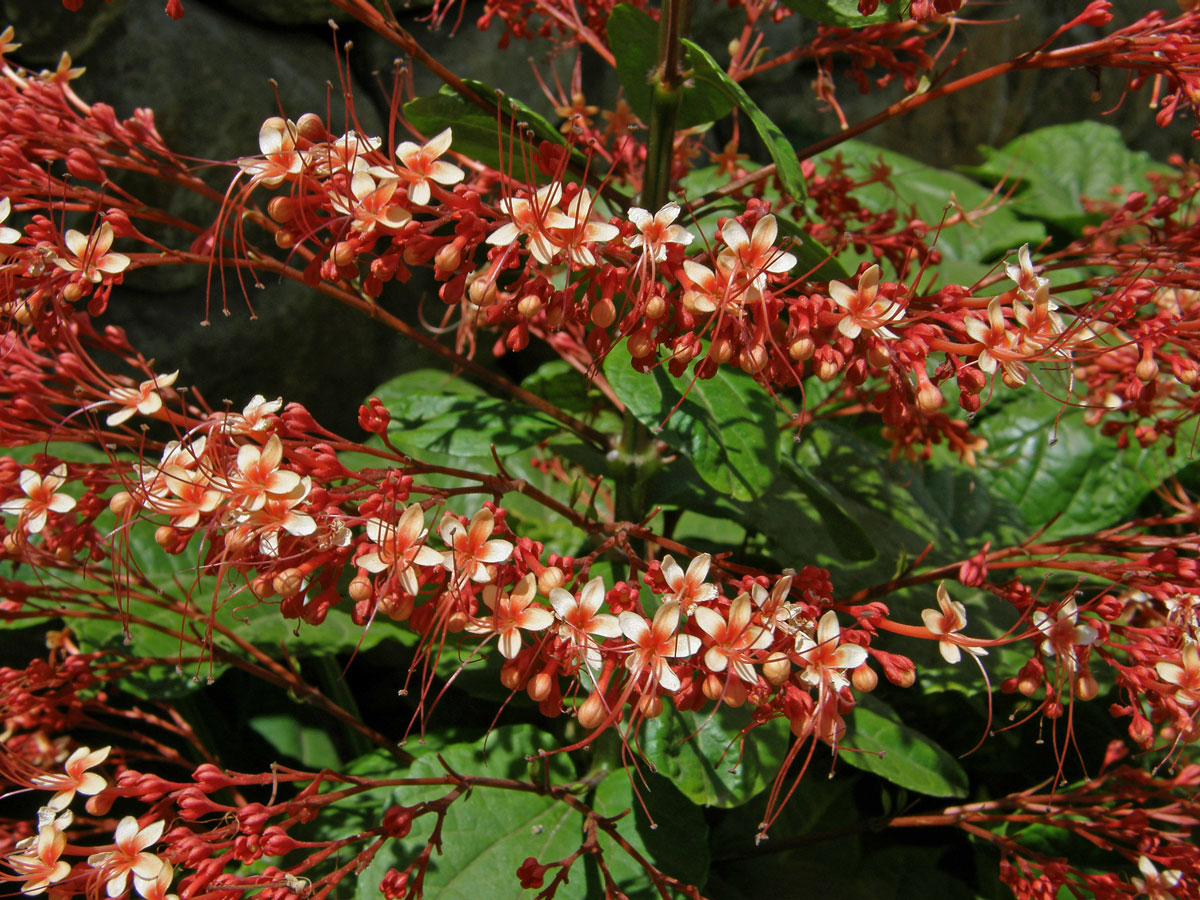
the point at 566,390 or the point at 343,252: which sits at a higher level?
the point at 343,252

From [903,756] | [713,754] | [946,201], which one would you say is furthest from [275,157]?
[946,201]

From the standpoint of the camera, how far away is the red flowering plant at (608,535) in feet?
2.55

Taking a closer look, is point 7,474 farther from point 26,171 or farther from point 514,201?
point 514,201

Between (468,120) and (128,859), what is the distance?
817 millimetres

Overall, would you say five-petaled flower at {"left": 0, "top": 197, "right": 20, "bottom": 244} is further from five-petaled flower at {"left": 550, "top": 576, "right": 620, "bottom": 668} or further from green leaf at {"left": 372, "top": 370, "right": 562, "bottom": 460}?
five-petaled flower at {"left": 550, "top": 576, "right": 620, "bottom": 668}

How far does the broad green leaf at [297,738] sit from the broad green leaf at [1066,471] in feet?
5.01

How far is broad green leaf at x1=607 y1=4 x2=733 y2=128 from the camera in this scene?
0.97 meters

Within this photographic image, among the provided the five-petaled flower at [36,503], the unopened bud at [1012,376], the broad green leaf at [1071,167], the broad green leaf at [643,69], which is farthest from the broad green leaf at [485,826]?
the broad green leaf at [1071,167]

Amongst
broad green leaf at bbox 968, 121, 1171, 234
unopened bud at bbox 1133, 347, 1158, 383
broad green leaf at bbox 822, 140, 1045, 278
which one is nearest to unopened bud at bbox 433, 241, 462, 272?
unopened bud at bbox 1133, 347, 1158, 383

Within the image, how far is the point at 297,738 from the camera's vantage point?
65.3 inches

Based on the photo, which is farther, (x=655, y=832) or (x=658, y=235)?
(x=655, y=832)

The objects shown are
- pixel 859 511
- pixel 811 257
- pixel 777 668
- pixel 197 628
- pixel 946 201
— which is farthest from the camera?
pixel 946 201

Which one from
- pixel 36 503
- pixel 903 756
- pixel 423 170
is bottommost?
pixel 903 756

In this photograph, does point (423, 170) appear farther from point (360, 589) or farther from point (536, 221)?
point (360, 589)
